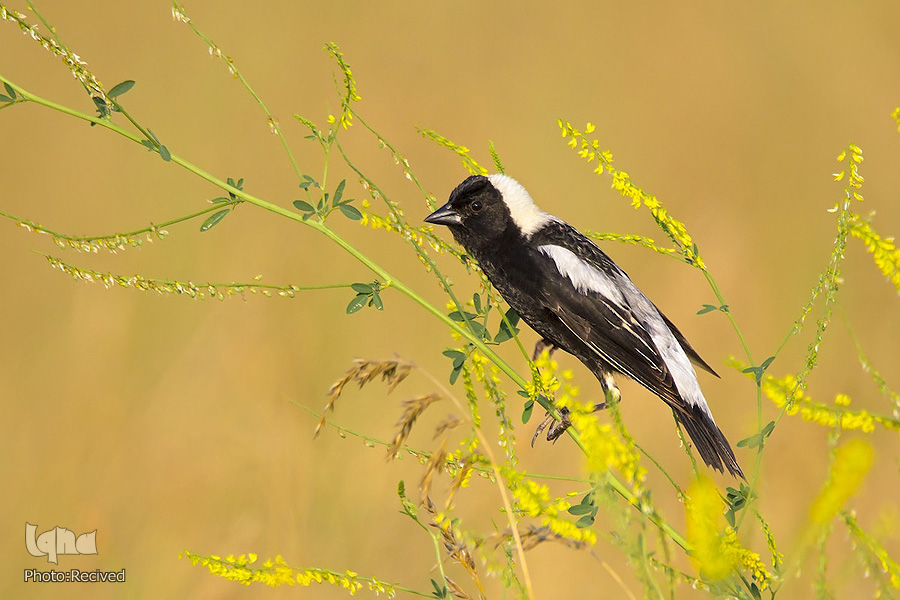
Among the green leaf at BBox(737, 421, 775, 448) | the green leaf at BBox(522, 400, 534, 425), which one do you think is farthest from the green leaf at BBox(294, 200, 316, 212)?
the green leaf at BBox(737, 421, 775, 448)

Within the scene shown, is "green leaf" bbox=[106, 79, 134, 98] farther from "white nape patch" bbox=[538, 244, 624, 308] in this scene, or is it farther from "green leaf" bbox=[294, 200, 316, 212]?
"white nape patch" bbox=[538, 244, 624, 308]

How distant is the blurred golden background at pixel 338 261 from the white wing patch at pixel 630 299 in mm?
261

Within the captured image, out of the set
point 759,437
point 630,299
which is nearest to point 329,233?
point 759,437

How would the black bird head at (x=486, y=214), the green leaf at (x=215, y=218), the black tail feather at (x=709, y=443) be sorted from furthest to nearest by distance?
the black bird head at (x=486, y=214) < the black tail feather at (x=709, y=443) < the green leaf at (x=215, y=218)

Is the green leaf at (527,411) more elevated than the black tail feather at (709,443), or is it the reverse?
the green leaf at (527,411)

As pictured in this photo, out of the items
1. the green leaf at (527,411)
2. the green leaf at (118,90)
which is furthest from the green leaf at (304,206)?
the green leaf at (527,411)

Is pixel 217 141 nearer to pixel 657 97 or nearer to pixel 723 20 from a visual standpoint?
pixel 657 97

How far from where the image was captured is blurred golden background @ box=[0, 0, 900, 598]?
2.33m

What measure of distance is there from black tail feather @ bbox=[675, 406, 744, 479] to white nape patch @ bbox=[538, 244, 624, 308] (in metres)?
0.33

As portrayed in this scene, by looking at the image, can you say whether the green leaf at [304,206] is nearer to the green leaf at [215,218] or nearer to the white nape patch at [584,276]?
the green leaf at [215,218]

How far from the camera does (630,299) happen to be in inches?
79.6

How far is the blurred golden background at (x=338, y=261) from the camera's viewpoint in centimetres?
233

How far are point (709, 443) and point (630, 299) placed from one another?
1.37 feet

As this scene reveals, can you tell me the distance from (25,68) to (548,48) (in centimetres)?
270
